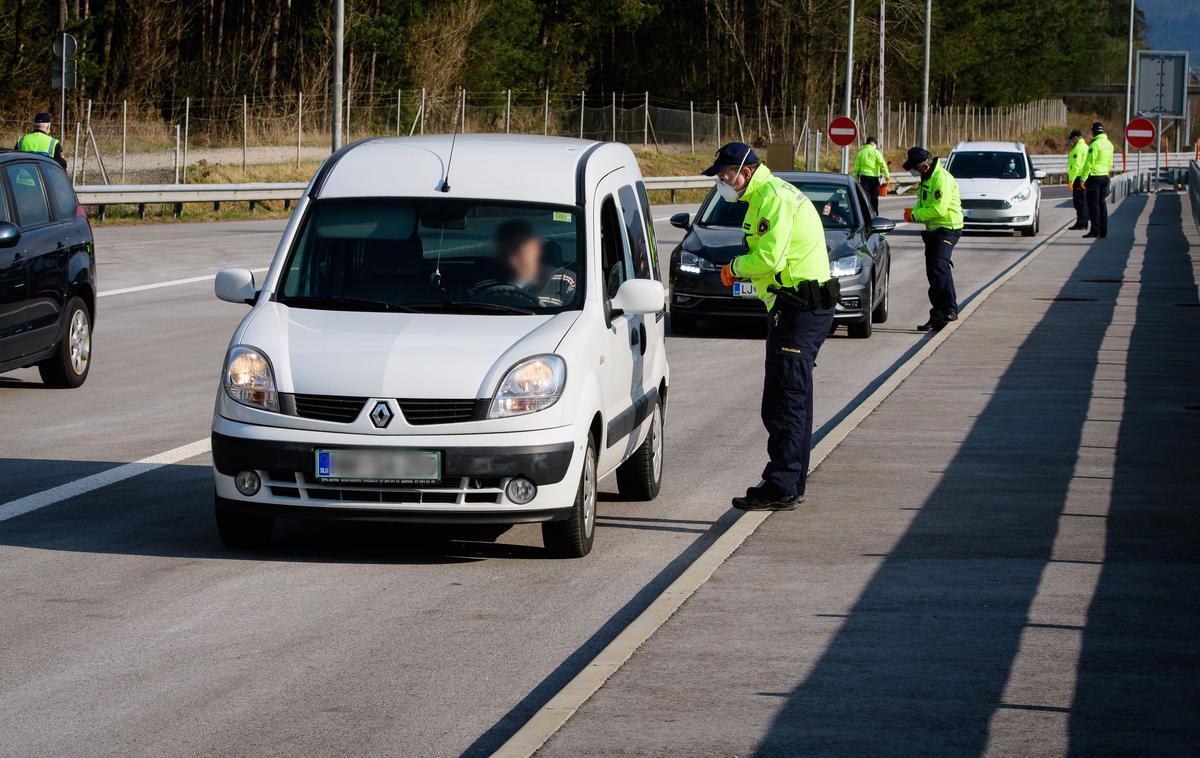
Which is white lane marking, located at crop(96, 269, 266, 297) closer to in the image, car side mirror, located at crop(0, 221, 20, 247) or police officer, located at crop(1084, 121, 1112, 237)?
car side mirror, located at crop(0, 221, 20, 247)

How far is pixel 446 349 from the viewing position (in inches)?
318

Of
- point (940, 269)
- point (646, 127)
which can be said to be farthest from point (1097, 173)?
point (646, 127)

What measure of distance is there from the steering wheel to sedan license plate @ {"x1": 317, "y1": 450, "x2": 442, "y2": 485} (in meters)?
1.11

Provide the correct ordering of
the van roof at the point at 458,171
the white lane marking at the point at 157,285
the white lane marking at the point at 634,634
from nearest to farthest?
the white lane marking at the point at 634,634, the van roof at the point at 458,171, the white lane marking at the point at 157,285

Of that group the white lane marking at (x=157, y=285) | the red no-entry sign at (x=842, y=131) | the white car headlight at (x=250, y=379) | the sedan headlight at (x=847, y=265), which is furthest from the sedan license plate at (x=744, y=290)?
the red no-entry sign at (x=842, y=131)

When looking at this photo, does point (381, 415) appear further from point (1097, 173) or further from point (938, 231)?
point (1097, 173)

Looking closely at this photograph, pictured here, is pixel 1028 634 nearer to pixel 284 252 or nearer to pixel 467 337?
pixel 467 337

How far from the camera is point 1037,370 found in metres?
15.8

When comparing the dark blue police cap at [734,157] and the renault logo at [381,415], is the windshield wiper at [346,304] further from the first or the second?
the dark blue police cap at [734,157]

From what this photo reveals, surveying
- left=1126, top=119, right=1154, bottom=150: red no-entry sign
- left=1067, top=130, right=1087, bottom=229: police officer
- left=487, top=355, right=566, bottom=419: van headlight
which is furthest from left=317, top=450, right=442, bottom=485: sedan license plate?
left=1126, top=119, right=1154, bottom=150: red no-entry sign

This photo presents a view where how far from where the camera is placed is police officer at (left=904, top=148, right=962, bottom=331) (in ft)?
63.4

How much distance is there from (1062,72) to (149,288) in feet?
393

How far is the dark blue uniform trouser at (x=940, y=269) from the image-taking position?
1931 centimetres

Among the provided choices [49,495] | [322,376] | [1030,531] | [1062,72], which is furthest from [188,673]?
[1062,72]
